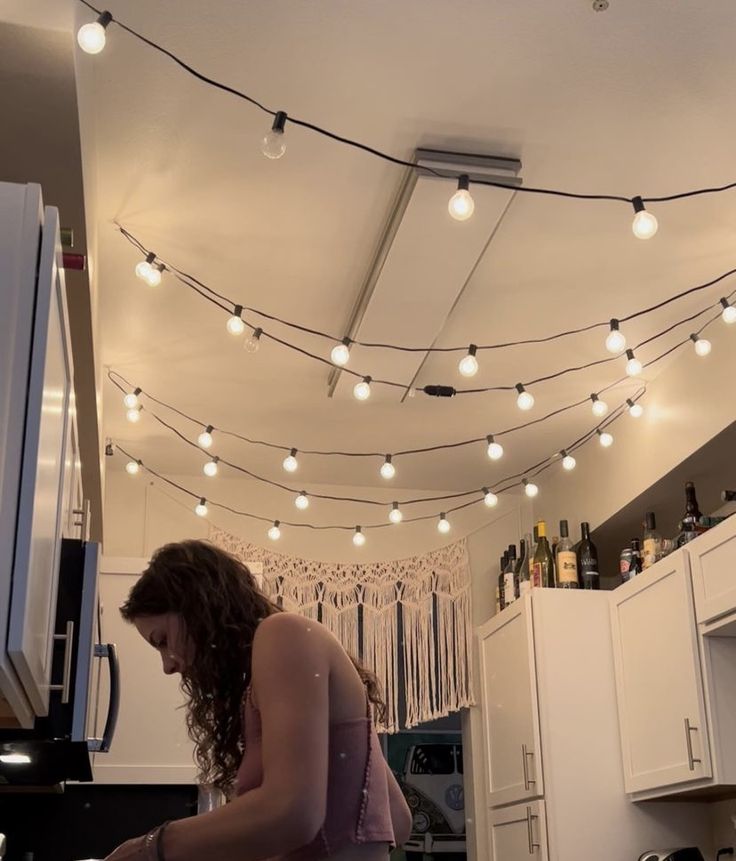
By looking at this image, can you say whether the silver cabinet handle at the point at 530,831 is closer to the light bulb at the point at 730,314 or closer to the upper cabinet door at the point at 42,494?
the light bulb at the point at 730,314

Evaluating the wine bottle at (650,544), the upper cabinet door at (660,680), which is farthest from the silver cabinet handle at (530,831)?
the wine bottle at (650,544)

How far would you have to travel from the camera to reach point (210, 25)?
7.43 ft

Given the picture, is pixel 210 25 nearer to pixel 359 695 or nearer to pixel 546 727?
pixel 359 695

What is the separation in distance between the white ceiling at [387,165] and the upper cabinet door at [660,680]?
77 centimetres

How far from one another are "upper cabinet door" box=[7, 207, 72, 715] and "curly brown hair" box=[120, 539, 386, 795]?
0.49 ft

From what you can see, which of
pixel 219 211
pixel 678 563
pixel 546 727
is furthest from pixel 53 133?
pixel 546 727

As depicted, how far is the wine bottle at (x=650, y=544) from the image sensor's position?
153 inches

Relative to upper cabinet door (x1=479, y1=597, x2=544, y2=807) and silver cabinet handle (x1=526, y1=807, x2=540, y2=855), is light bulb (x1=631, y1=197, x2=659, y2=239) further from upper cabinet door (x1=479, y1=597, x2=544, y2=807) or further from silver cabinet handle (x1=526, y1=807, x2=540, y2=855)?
silver cabinet handle (x1=526, y1=807, x2=540, y2=855)

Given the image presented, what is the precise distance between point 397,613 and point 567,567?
0.91 metres

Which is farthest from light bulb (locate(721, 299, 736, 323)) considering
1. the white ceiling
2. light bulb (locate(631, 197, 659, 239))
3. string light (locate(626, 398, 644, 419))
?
string light (locate(626, 398, 644, 419))

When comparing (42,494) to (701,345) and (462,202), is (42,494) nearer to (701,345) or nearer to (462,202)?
(462,202)

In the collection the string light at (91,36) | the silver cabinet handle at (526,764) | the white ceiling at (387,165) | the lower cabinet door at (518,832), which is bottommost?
the lower cabinet door at (518,832)

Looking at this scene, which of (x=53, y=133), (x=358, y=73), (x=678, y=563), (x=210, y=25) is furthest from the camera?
(x=678, y=563)

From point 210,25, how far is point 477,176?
2.46 ft
